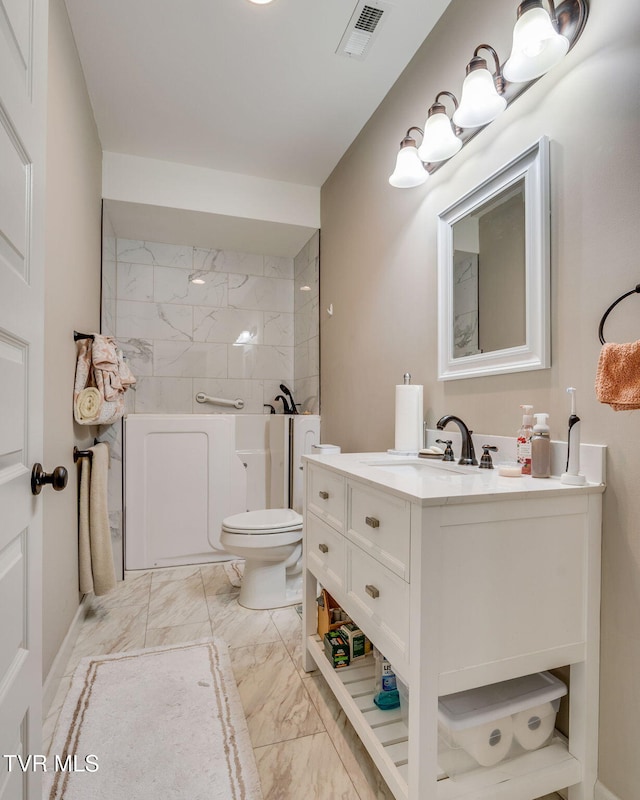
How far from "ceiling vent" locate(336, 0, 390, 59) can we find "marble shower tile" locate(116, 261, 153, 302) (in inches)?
82.3

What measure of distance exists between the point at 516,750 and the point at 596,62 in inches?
69.7

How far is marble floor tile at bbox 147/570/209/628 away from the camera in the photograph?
2.29 meters

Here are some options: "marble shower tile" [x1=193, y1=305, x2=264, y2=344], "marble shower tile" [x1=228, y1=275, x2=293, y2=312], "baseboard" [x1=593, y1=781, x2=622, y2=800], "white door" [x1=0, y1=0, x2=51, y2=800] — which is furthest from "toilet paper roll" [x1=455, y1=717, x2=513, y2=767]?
"marble shower tile" [x1=228, y1=275, x2=293, y2=312]

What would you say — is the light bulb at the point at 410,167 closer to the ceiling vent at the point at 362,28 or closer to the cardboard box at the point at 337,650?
the ceiling vent at the point at 362,28

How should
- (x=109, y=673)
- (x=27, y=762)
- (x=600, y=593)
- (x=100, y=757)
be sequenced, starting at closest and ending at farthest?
(x=27, y=762)
(x=600, y=593)
(x=100, y=757)
(x=109, y=673)

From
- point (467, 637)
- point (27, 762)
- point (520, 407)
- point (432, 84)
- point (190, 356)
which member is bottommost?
point (27, 762)

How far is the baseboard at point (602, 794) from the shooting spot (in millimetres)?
1108

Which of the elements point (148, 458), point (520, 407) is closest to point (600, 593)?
point (520, 407)

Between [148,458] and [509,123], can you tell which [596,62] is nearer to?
[509,123]

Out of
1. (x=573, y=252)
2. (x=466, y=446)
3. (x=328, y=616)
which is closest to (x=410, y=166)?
(x=573, y=252)

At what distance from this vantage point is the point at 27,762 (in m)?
0.81

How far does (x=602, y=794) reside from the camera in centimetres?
113

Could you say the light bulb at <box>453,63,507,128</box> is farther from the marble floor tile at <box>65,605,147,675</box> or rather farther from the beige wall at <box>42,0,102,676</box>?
the marble floor tile at <box>65,605,147,675</box>

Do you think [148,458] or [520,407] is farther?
[148,458]
